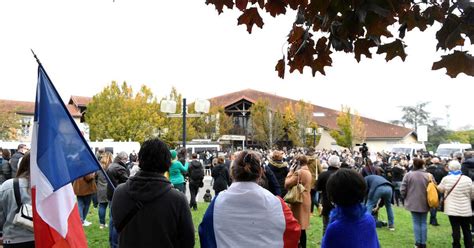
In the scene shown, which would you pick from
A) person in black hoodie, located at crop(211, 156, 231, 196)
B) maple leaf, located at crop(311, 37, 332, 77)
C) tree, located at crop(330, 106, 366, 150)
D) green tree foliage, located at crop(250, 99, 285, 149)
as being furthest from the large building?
maple leaf, located at crop(311, 37, 332, 77)

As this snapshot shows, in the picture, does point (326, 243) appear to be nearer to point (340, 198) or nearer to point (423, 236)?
point (340, 198)

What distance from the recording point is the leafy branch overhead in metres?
2.31

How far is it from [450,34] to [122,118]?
46.7 m

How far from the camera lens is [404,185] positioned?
8.27m

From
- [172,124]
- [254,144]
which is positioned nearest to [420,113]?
[254,144]

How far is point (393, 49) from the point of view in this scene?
267 cm

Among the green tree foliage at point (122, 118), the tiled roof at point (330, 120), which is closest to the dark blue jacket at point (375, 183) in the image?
the green tree foliage at point (122, 118)

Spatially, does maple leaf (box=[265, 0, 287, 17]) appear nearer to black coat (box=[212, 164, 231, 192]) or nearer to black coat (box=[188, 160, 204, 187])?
black coat (box=[212, 164, 231, 192])

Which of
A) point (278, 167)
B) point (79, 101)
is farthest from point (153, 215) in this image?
point (79, 101)

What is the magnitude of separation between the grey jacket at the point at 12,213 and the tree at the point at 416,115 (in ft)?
296

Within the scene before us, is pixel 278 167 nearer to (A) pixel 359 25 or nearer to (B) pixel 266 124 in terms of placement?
(A) pixel 359 25

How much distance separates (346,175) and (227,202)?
923 mm

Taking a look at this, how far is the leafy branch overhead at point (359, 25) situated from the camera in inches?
91.0

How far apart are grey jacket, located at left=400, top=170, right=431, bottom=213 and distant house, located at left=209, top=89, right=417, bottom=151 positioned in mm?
48195
